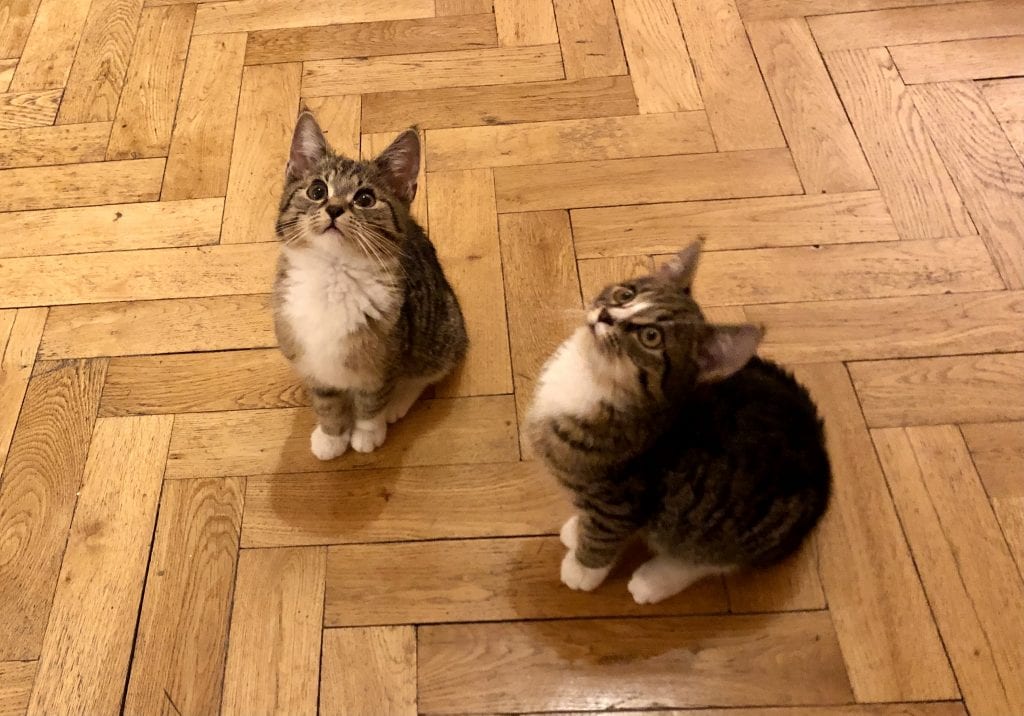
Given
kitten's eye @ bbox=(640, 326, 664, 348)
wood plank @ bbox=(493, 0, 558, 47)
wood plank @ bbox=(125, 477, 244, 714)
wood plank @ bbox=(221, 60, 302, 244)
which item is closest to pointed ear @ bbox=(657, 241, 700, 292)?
kitten's eye @ bbox=(640, 326, 664, 348)

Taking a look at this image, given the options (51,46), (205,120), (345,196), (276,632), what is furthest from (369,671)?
(51,46)

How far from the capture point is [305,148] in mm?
1237

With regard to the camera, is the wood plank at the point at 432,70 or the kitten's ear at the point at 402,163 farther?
the wood plank at the point at 432,70

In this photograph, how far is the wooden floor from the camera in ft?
4.14

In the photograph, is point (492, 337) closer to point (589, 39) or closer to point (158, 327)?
point (158, 327)

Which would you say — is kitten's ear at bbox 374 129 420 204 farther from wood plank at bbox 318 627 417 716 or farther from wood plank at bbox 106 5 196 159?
wood plank at bbox 106 5 196 159

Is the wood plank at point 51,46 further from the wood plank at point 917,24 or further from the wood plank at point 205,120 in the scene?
the wood plank at point 917,24

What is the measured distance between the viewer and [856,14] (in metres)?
2.17

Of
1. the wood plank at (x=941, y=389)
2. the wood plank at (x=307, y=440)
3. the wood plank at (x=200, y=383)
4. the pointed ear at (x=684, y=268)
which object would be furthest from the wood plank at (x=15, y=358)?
the wood plank at (x=941, y=389)

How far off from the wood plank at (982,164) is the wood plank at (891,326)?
0.11 meters

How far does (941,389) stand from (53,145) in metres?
2.24

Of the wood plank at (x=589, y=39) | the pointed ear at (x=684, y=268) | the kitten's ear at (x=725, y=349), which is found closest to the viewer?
the kitten's ear at (x=725, y=349)

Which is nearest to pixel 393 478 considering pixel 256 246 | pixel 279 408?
pixel 279 408

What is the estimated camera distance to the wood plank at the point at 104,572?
1241mm
